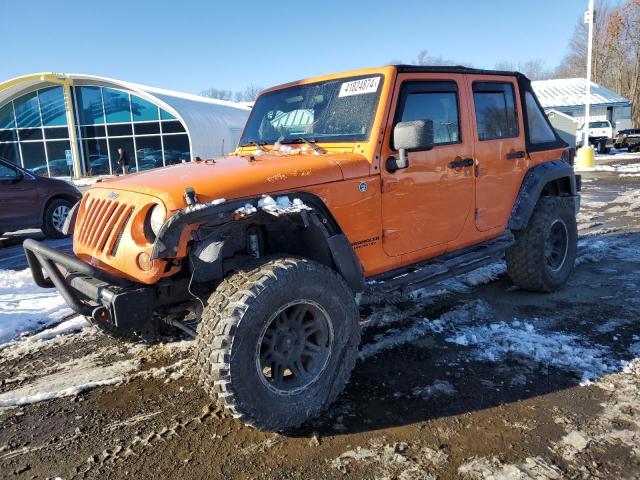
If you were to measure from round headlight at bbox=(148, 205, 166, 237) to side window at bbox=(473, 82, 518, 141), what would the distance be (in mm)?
2883

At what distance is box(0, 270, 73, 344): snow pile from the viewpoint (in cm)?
478

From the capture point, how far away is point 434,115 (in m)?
4.05

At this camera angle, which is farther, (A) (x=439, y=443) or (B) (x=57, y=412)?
(B) (x=57, y=412)

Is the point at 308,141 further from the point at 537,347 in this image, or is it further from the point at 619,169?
the point at 619,169

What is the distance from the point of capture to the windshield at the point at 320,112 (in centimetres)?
368

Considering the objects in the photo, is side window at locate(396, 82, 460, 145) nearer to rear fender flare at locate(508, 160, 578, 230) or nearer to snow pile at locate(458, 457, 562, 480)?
rear fender flare at locate(508, 160, 578, 230)

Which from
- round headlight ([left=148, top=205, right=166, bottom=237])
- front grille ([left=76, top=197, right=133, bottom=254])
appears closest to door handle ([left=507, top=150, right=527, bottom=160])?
round headlight ([left=148, top=205, right=166, bottom=237])

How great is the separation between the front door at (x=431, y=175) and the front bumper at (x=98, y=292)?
1758mm

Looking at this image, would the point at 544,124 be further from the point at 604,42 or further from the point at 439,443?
the point at 604,42

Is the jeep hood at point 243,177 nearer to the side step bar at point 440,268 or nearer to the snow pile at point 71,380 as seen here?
the side step bar at point 440,268

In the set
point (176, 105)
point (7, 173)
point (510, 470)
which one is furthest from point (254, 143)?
point (176, 105)

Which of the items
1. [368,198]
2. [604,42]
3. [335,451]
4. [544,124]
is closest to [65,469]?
[335,451]

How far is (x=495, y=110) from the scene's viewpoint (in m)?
4.66

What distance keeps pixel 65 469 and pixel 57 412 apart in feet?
2.24
